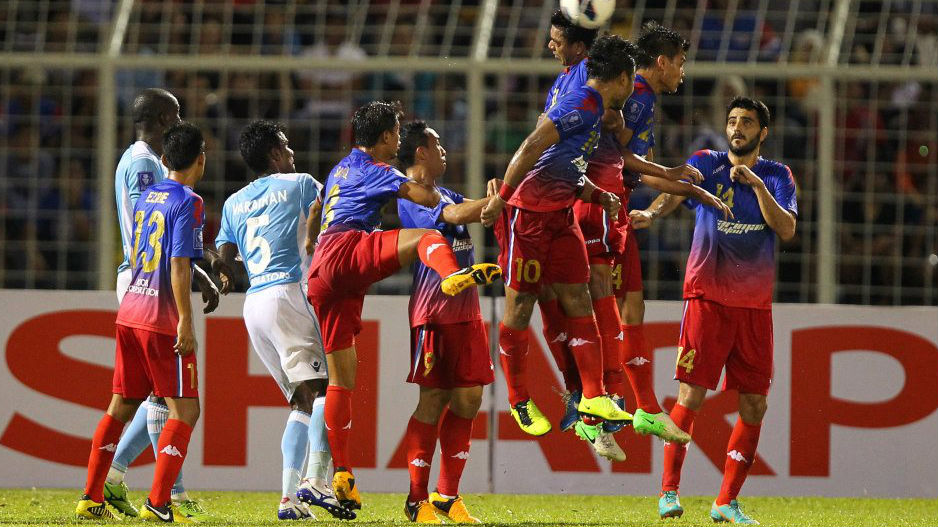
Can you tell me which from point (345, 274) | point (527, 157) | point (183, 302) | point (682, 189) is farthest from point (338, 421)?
point (682, 189)

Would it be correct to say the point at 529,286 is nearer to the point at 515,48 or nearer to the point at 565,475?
the point at 565,475

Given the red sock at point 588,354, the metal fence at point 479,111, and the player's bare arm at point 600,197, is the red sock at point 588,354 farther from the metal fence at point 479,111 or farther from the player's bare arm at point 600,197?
the metal fence at point 479,111

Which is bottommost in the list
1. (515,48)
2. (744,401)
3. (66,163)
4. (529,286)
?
(744,401)

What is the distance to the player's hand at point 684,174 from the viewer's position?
732 cm

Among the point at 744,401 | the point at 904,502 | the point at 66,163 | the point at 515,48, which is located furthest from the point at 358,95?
the point at 904,502

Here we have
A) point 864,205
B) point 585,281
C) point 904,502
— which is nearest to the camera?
point 585,281

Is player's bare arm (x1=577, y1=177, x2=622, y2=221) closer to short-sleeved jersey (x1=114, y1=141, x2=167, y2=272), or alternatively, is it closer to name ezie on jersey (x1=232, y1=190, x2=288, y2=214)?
name ezie on jersey (x1=232, y1=190, x2=288, y2=214)

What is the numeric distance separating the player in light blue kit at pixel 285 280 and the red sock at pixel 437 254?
36.0 inches

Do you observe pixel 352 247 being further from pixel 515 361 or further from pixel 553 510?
pixel 553 510

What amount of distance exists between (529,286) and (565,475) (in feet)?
7.14

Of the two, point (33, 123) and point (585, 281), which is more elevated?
point (33, 123)

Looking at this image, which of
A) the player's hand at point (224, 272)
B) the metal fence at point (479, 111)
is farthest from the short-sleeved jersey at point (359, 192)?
the metal fence at point (479, 111)

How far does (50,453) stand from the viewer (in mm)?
9062

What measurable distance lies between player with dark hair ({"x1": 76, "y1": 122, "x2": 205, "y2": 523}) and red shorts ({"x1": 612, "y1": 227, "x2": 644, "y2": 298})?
2.13 meters
